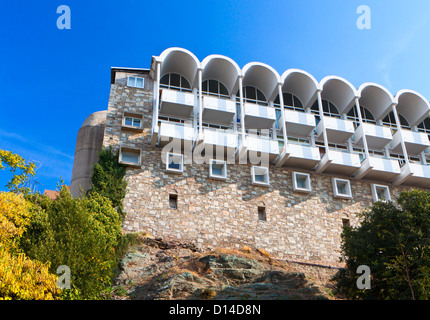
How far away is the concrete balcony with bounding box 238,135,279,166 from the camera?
29.3 metres

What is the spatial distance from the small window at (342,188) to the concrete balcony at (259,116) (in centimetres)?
597

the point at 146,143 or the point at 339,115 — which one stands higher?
the point at 339,115

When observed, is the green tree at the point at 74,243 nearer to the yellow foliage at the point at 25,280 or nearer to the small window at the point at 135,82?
the yellow foliage at the point at 25,280

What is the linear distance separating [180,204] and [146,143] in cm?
479

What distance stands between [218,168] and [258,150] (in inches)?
112

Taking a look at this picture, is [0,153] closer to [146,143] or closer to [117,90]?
[146,143]

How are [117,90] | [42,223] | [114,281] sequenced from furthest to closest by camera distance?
[117,90] < [114,281] < [42,223]

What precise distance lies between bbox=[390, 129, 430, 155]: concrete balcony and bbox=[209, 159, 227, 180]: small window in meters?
13.3

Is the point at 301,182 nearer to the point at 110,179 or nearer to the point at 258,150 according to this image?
the point at 258,150

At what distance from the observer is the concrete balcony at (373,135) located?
3241cm

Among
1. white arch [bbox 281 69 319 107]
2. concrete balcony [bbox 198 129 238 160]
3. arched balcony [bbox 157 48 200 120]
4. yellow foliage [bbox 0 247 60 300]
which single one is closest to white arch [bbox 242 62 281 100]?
white arch [bbox 281 69 319 107]

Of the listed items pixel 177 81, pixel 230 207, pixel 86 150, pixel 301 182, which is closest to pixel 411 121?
pixel 301 182
